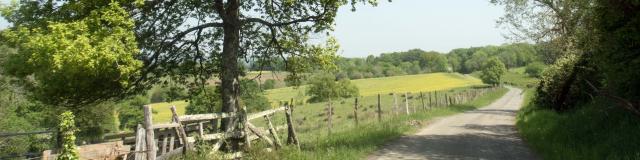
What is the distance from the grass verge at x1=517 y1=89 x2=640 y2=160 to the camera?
37.7ft

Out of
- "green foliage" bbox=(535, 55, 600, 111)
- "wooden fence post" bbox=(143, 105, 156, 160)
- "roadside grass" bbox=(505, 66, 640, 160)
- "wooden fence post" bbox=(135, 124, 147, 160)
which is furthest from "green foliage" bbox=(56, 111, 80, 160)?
"green foliage" bbox=(535, 55, 600, 111)

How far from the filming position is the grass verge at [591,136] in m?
11.5

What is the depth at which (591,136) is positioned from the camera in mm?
13898

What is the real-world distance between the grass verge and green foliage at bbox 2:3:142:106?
9687mm

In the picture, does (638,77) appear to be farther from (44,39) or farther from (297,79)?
(44,39)

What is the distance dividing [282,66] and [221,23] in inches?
137

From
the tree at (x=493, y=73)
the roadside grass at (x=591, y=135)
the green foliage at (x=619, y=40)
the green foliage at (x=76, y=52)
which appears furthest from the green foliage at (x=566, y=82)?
the tree at (x=493, y=73)

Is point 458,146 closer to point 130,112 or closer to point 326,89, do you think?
point 130,112

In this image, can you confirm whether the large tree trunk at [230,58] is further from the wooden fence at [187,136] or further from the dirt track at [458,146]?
the dirt track at [458,146]

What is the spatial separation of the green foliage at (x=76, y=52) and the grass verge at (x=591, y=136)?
9687 millimetres

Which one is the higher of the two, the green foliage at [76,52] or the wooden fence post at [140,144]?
the green foliage at [76,52]

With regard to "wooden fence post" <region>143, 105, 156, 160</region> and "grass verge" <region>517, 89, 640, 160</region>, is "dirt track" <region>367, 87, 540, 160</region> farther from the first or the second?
"wooden fence post" <region>143, 105, 156, 160</region>

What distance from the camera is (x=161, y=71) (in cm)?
1639

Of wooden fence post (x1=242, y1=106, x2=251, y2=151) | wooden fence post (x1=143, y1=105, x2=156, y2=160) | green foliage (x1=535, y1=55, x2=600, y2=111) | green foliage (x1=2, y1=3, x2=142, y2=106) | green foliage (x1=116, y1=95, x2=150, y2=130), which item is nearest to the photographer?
wooden fence post (x1=143, y1=105, x2=156, y2=160)
